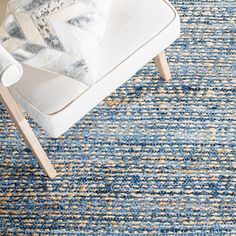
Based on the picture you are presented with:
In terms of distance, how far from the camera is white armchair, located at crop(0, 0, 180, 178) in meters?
1.00

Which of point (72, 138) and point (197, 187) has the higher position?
point (72, 138)

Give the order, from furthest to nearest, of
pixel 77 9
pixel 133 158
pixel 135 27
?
pixel 133 158 → pixel 135 27 → pixel 77 9

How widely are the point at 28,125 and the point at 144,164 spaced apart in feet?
1.26

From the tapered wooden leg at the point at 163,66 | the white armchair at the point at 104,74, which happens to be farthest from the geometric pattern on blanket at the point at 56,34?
the tapered wooden leg at the point at 163,66

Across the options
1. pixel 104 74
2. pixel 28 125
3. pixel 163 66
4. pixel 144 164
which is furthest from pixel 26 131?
pixel 163 66

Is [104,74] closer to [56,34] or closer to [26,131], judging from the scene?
[56,34]

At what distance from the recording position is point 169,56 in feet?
4.92

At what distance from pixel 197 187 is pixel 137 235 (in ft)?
0.74

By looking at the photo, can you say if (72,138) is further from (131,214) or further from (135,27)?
(135,27)

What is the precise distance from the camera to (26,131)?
1.14 meters

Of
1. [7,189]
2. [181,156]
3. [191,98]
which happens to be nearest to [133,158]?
[181,156]

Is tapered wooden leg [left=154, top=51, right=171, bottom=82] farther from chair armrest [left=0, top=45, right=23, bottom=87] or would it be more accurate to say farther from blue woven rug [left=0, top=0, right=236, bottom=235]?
chair armrest [left=0, top=45, right=23, bottom=87]

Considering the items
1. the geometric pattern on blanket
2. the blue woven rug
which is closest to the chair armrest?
the geometric pattern on blanket

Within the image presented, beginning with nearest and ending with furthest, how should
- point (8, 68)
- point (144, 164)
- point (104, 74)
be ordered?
1. point (8, 68)
2. point (104, 74)
3. point (144, 164)
